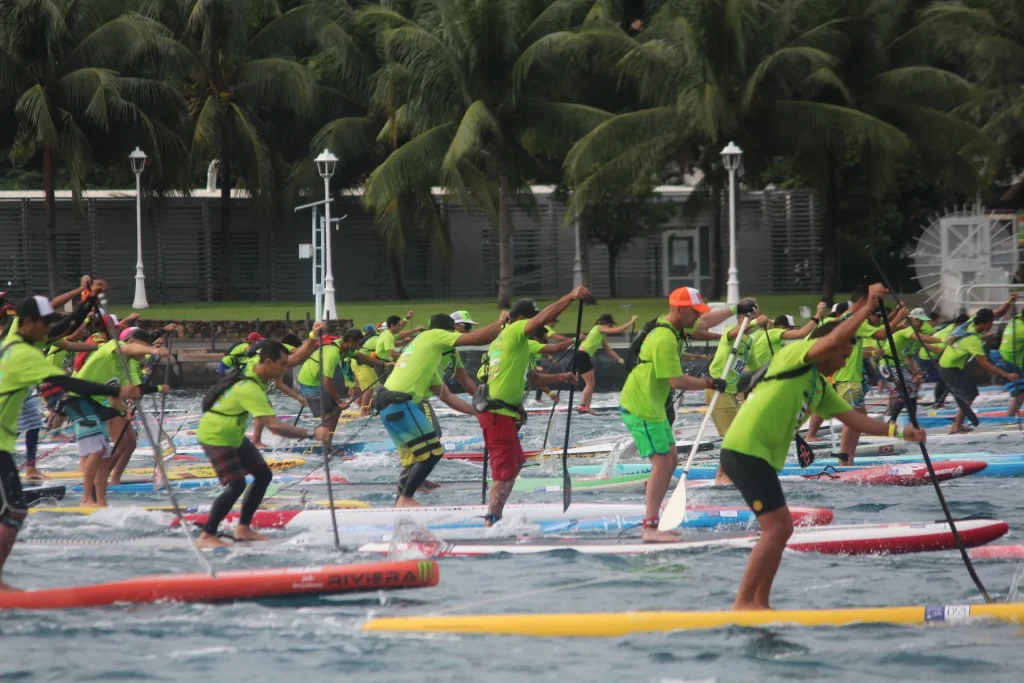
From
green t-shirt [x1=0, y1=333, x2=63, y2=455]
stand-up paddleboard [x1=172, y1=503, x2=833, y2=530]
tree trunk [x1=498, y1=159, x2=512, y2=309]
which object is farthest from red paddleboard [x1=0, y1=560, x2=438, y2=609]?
tree trunk [x1=498, y1=159, x2=512, y2=309]

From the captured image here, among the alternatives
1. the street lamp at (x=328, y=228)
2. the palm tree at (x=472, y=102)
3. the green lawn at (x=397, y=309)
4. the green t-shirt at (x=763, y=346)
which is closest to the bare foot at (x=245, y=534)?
the green t-shirt at (x=763, y=346)

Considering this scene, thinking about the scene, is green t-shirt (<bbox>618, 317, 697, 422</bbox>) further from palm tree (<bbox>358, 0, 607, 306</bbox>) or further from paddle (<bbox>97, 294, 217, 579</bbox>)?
palm tree (<bbox>358, 0, 607, 306</bbox>)

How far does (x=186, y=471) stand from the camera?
14680 millimetres

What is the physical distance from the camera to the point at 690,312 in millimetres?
9938

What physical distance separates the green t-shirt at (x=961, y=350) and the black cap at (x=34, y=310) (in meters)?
11.8

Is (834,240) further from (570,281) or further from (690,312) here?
(690,312)

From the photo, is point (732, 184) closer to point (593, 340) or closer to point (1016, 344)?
point (593, 340)

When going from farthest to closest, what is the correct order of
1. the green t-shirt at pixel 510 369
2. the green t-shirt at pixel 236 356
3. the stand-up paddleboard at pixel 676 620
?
the green t-shirt at pixel 236 356
the green t-shirt at pixel 510 369
the stand-up paddleboard at pixel 676 620

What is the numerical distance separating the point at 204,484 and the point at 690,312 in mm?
6154

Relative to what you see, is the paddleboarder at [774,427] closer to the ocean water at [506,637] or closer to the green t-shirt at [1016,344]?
the ocean water at [506,637]

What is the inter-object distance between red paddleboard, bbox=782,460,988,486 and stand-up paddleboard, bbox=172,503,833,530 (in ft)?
8.64

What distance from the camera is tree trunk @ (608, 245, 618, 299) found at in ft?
131

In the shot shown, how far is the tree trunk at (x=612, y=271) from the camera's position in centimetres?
3981

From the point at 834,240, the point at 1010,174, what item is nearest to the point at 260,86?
the point at 834,240
